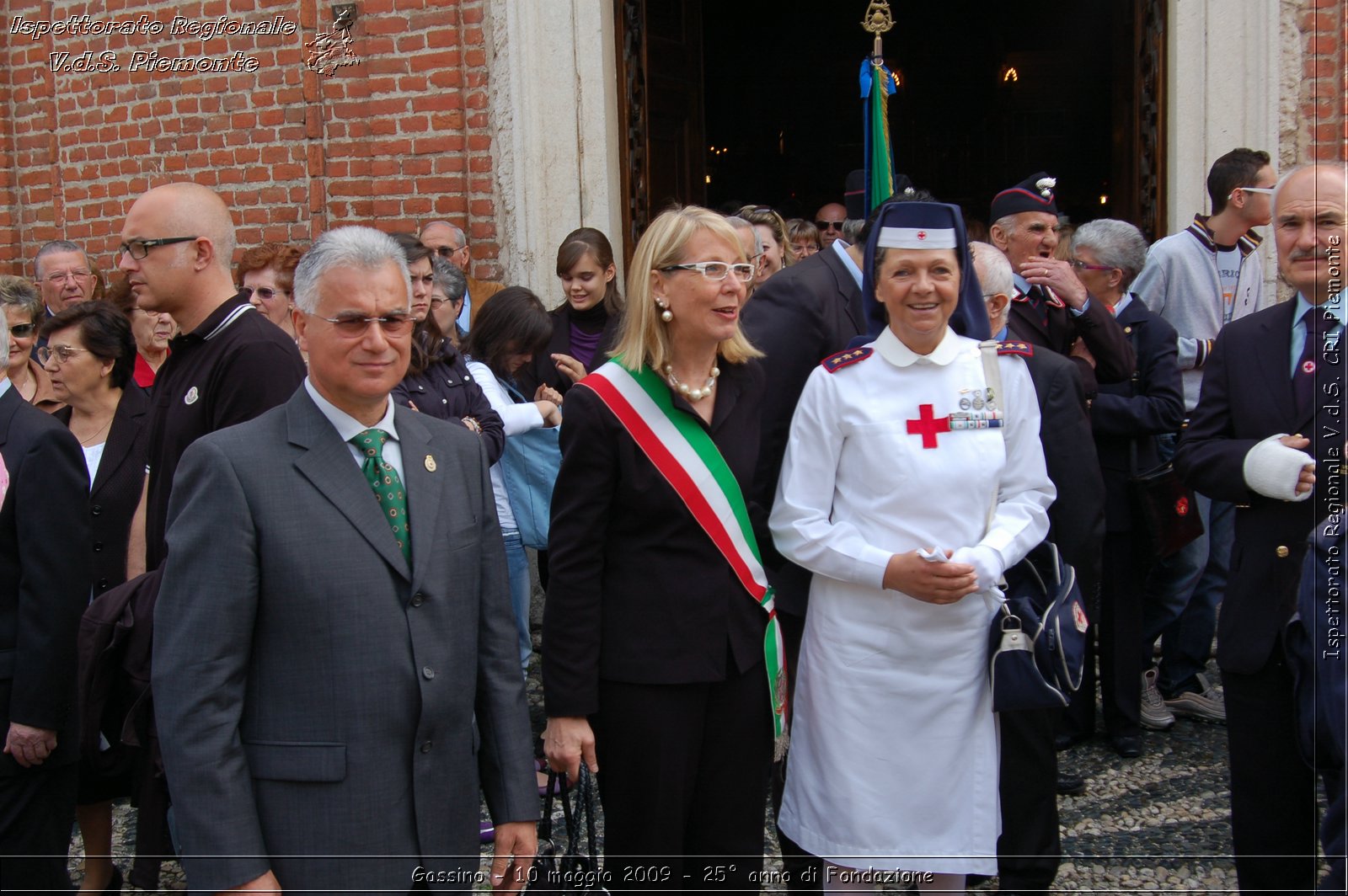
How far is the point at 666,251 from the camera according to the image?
3.13 m

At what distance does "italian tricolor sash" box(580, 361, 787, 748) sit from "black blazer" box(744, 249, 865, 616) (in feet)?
1.65

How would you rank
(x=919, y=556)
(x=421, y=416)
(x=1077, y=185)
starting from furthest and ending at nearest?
1. (x=1077, y=185)
2. (x=919, y=556)
3. (x=421, y=416)

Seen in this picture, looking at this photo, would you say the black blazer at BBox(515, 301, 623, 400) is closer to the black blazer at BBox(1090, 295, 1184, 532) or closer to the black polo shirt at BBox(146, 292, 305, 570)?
the black blazer at BBox(1090, 295, 1184, 532)

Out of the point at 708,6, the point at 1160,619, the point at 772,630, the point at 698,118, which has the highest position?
the point at 708,6

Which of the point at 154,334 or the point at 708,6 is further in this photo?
the point at 708,6

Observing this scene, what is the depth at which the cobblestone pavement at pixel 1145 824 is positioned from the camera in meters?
4.00

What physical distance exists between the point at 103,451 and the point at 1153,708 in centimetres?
445

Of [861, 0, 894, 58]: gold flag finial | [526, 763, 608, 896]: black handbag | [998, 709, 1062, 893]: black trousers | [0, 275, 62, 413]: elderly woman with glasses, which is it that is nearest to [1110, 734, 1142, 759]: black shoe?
[998, 709, 1062, 893]: black trousers

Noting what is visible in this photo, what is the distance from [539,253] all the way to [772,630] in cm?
440

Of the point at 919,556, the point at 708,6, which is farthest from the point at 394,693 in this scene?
the point at 708,6

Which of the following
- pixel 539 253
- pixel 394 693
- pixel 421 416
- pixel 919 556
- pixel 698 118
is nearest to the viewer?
pixel 394 693

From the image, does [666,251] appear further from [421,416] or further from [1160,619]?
[1160,619]

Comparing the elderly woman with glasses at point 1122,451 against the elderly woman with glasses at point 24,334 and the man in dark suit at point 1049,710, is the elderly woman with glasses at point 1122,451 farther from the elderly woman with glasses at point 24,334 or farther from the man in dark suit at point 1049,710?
the elderly woman with glasses at point 24,334

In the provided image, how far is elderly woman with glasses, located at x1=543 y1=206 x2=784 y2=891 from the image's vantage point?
300 centimetres
